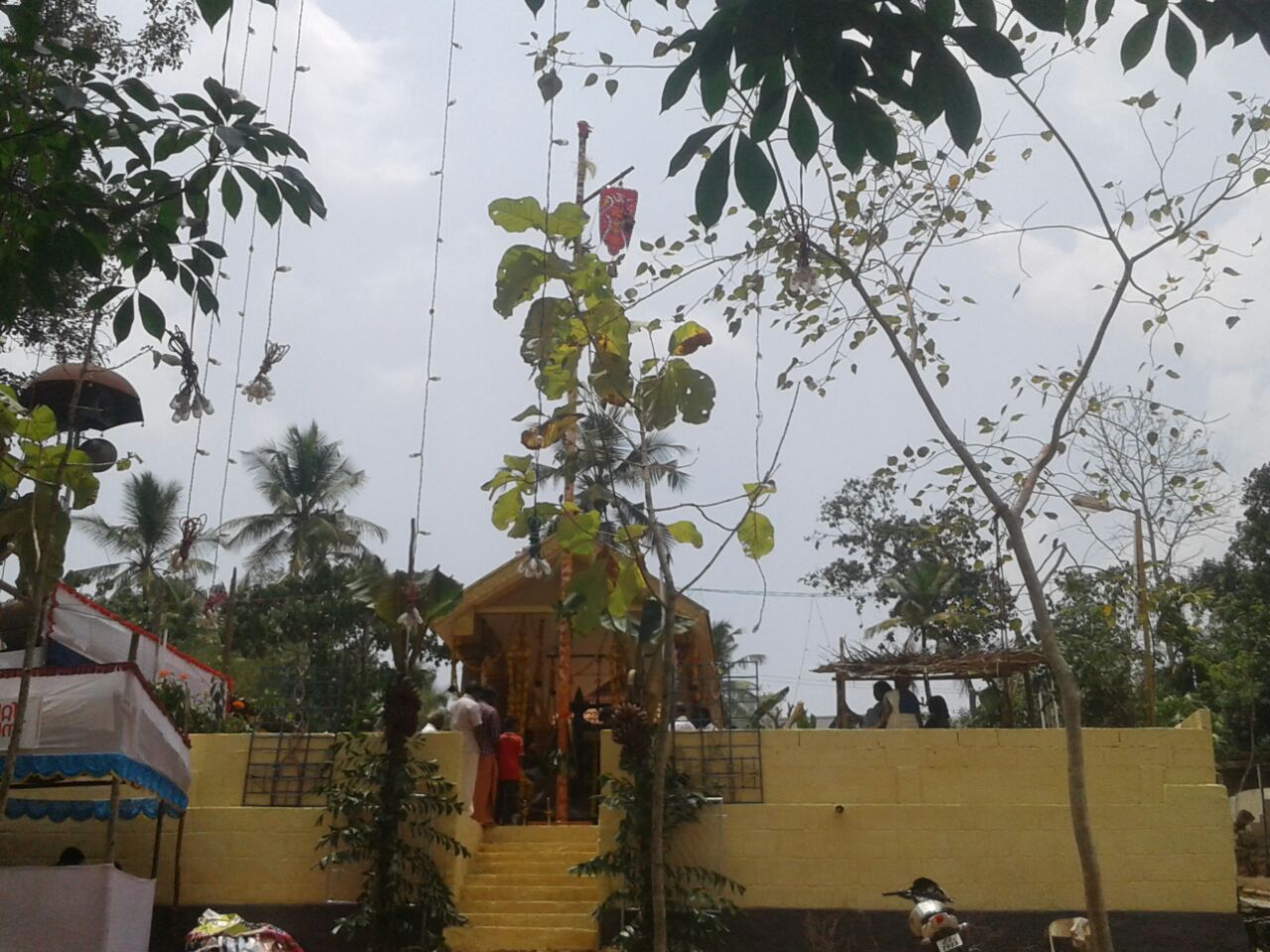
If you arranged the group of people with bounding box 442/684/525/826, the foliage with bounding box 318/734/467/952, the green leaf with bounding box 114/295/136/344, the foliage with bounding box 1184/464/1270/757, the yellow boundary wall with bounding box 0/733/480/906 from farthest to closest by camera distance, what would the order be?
the foliage with bounding box 1184/464/1270/757 → the group of people with bounding box 442/684/525/826 → the yellow boundary wall with bounding box 0/733/480/906 → the foliage with bounding box 318/734/467/952 → the green leaf with bounding box 114/295/136/344

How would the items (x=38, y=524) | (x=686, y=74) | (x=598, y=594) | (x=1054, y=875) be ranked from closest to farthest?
(x=686, y=74)
(x=598, y=594)
(x=38, y=524)
(x=1054, y=875)

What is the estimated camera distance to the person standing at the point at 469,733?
1144 centimetres

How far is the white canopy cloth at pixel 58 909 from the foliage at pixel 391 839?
67.5 inches

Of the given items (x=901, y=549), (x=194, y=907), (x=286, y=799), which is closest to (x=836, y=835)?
(x=286, y=799)

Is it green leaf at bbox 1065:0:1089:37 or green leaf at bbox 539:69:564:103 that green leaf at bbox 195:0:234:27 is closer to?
green leaf at bbox 1065:0:1089:37

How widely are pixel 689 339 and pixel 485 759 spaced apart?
524 centimetres

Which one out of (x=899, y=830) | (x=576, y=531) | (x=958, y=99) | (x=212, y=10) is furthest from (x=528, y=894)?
(x=958, y=99)

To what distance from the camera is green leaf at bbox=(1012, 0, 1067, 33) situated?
3.43 m

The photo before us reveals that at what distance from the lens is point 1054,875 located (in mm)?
10211

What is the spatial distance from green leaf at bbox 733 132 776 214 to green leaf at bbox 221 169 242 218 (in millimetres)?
2489

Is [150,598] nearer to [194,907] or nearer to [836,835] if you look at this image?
[194,907]

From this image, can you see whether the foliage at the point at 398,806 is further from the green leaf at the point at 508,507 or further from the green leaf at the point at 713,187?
the green leaf at the point at 713,187

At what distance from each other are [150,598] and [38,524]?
83.6 ft

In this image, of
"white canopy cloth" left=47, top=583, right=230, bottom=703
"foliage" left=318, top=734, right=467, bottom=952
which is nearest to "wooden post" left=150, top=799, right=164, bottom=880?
"foliage" left=318, top=734, right=467, bottom=952
